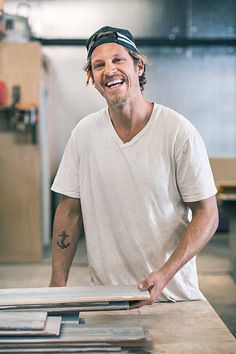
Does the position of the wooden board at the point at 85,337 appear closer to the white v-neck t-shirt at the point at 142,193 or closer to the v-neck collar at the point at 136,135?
the white v-neck t-shirt at the point at 142,193

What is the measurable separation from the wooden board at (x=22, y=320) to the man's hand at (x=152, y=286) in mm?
228

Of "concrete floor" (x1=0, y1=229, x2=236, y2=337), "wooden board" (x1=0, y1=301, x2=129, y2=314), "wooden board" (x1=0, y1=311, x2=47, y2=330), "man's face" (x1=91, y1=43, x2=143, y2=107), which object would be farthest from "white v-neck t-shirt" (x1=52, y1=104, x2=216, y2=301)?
"concrete floor" (x1=0, y1=229, x2=236, y2=337)

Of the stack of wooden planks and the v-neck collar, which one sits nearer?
the stack of wooden planks

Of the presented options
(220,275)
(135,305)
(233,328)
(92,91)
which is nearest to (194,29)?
(92,91)

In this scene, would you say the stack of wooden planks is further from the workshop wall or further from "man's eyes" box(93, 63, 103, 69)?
the workshop wall

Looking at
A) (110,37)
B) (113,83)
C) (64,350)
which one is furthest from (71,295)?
(110,37)

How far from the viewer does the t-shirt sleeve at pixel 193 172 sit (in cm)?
134

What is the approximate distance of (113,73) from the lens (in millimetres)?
1394

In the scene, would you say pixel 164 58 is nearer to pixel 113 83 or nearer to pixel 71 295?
pixel 113 83

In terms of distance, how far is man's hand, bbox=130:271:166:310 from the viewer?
114 cm

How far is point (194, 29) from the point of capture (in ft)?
17.7

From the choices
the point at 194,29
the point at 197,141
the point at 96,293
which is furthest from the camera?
the point at 194,29

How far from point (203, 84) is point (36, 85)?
218 cm

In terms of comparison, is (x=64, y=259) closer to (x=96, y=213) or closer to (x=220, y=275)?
(x=96, y=213)
